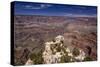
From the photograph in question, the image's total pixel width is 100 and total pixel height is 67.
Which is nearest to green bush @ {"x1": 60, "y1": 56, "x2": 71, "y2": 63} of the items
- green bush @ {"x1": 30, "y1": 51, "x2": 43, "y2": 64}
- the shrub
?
the shrub

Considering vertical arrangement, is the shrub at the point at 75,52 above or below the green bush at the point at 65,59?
above

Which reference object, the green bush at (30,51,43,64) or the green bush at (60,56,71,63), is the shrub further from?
the green bush at (30,51,43,64)

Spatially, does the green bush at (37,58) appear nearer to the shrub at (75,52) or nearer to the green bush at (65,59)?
the green bush at (65,59)

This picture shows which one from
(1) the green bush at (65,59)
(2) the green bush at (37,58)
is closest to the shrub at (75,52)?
(1) the green bush at (65,59)

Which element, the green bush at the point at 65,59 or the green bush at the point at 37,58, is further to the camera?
the green bush at the point at 65,59

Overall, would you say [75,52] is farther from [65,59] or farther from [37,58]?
[37,58]

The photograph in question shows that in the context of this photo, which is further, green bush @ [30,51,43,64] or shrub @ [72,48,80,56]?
shrub @ [72,48,80,56]

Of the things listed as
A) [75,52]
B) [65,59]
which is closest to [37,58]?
[65,59]

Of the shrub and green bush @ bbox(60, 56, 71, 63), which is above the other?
the shrub
